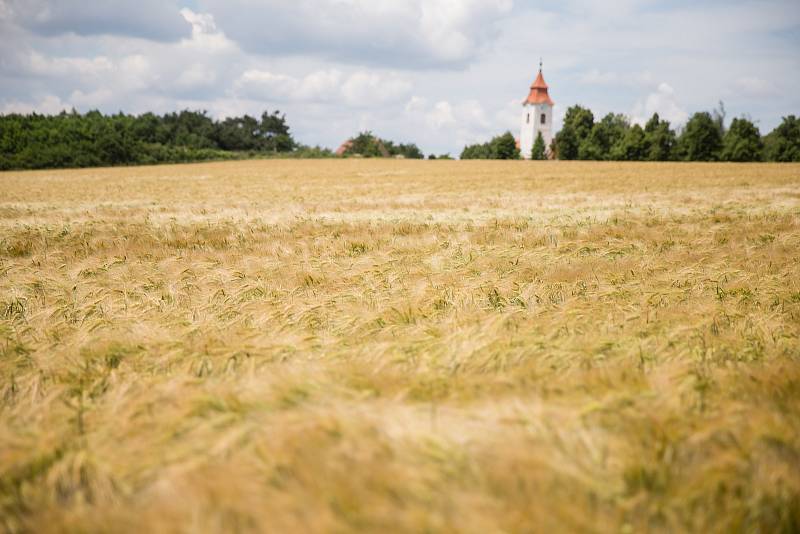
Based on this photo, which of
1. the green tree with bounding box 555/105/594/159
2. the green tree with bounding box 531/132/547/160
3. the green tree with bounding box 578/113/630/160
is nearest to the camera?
the green tree with bounding box 578/113/630/160

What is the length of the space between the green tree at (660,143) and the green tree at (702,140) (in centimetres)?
272

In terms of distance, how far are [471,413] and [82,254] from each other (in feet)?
A: 22.4

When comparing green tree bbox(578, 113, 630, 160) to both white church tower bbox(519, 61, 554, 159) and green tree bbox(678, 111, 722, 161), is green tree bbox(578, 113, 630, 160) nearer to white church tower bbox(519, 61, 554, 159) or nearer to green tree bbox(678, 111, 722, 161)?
green tree bbox(678, 111, 722, 161)

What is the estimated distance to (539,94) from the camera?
11412 centimetres

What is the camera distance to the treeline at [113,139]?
67.6m

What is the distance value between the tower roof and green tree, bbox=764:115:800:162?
163ft

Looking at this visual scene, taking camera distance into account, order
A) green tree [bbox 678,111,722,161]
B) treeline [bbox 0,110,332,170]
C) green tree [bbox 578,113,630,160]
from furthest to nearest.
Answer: green tree [bbox 578,113,630,160] < green tree [bbox 678,111,722,161] < treeline [bbox 0,110,332,170]

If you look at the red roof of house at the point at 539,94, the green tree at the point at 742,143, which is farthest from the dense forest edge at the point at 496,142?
the red roof of house at the point at 539,94

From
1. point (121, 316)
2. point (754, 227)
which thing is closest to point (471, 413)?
point (121, 316)

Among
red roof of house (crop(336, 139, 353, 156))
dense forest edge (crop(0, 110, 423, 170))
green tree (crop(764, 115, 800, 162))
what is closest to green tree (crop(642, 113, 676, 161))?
green tree (crop(764, 115, 800, 162))

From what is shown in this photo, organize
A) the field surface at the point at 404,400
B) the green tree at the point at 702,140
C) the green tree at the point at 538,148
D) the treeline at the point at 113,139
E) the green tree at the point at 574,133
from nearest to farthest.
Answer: the field surface at the point at 404,400 < the treeline at the point at 113,139 < the green tree at the point at 702,140 < the green tree at the point at 574,133 < the green tree at the point at 538,148

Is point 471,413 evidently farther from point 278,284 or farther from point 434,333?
point 278,284

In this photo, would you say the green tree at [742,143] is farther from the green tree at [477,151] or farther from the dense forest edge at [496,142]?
the green tree at [477,151]

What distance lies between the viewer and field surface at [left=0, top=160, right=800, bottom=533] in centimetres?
155
